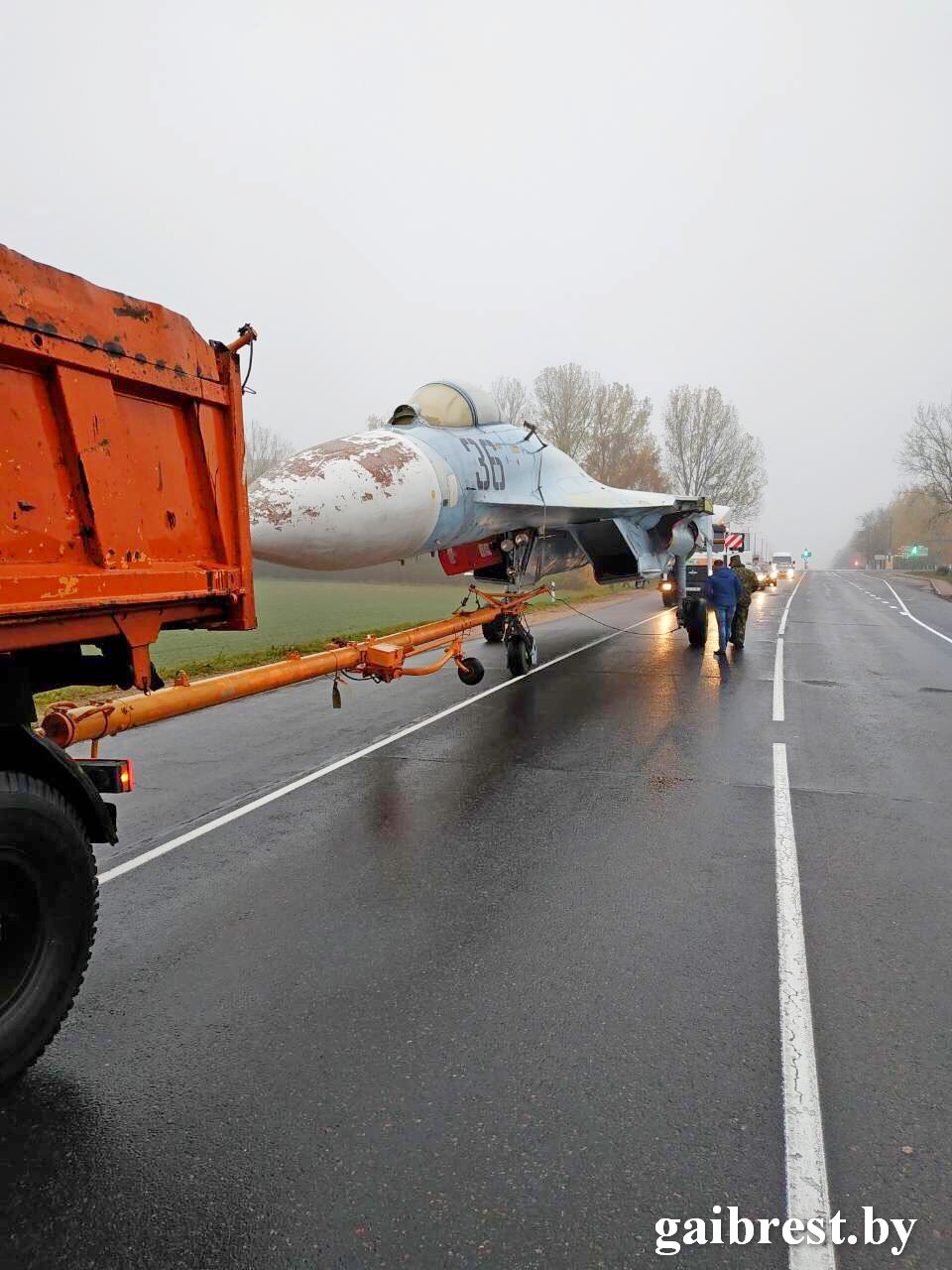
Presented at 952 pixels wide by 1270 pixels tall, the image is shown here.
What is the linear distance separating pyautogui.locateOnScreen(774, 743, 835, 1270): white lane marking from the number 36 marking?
496 centimetres

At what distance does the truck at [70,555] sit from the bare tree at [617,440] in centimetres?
4374

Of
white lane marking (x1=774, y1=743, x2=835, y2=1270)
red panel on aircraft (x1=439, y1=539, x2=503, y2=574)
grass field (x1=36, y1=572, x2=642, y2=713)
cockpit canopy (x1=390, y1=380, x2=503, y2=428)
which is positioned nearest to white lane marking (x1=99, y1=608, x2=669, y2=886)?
grass field (x1=36, y1=572, x2=642, y2=713)

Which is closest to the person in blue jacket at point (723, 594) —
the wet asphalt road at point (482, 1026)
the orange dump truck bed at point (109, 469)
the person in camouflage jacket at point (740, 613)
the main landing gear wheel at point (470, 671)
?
the person in camouflage jacket at point (740, 613)

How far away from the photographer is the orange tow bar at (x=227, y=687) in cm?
347

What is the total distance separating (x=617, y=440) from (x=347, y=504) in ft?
144

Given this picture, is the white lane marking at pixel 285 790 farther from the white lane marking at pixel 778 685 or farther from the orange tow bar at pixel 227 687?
the white lane marking at pixel 778 685

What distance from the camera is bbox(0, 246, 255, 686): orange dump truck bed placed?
254cm

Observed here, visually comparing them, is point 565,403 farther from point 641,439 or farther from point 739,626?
point 739,626

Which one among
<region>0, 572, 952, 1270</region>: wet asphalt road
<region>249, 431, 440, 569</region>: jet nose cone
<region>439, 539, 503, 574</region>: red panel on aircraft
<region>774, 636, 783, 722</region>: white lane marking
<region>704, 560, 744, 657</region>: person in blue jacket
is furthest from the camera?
<region>704, 560, 744, 657</region>: person in blue jacket

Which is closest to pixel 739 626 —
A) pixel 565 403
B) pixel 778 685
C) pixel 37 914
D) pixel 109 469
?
pixel 778 685

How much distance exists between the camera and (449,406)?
8.07m

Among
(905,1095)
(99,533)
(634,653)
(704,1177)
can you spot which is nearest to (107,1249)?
(704,1177)

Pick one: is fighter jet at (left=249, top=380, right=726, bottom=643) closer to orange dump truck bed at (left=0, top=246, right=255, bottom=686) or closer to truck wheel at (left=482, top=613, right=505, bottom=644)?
truck wheel at (left=482, top=613, right=505, bottom=644)

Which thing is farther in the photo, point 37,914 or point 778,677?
point 778,677
